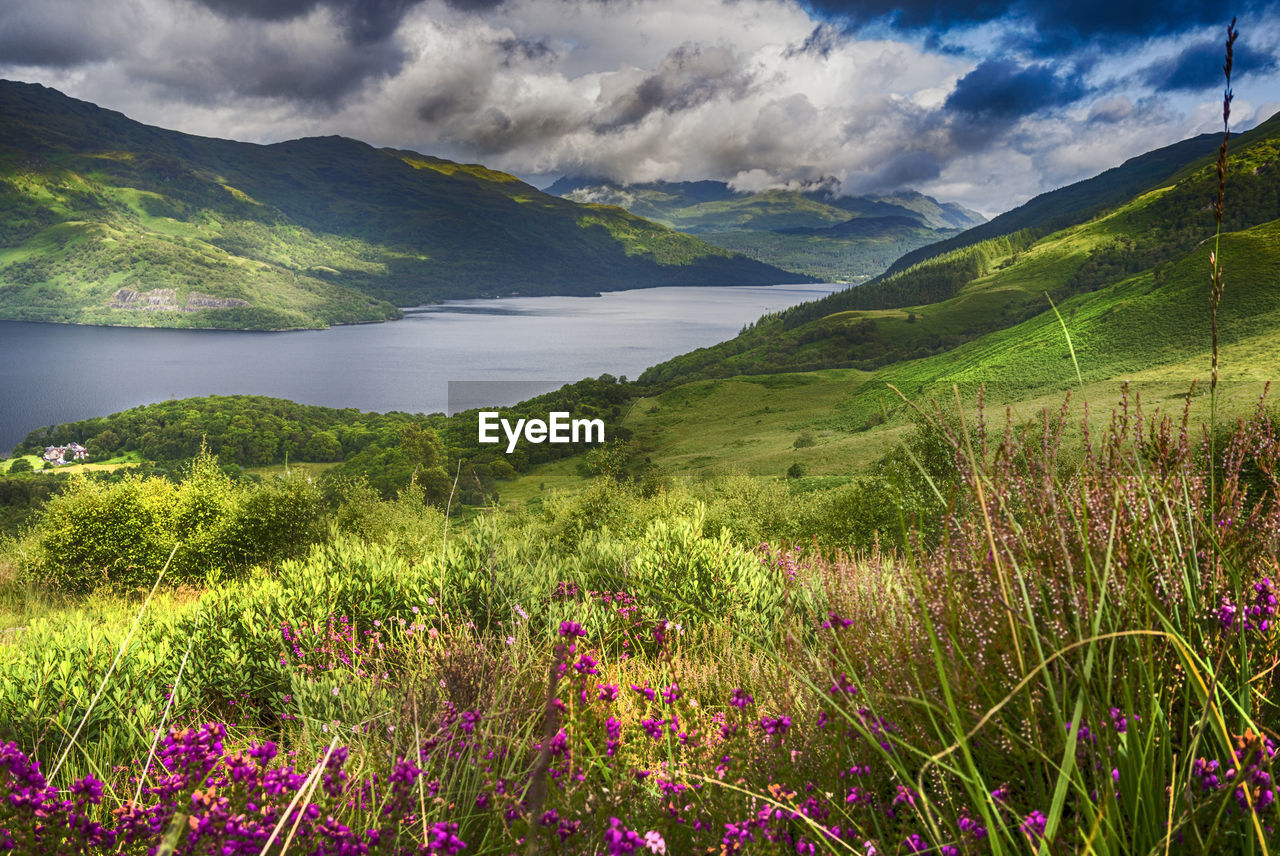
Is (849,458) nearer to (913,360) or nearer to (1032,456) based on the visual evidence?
(1032,456)

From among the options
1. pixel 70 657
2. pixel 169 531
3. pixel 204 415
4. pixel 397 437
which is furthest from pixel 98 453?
pixel 70 657

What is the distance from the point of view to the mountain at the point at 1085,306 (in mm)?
98812

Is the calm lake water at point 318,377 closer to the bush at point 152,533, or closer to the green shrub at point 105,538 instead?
the bush at point 152,533

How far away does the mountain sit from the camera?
98812 millimetres

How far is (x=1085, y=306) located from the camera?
126m

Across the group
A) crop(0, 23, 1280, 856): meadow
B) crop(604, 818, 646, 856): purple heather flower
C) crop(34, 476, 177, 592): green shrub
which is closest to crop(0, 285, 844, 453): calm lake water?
crop(34, 476, 177, 592): green shrub

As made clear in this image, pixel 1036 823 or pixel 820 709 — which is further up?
pixel 1036 823

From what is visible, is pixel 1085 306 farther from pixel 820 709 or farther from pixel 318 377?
pixel 318 377

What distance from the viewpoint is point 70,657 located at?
5691 mm

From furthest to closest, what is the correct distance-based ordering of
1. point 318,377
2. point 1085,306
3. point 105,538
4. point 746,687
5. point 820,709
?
point 318,377, point 1085,306, point 105,538, point 746,687, point 820,709

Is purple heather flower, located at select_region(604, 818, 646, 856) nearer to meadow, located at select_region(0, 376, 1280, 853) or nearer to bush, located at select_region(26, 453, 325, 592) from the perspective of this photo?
meadow, located at select_region(0, 376, 1280, 853)

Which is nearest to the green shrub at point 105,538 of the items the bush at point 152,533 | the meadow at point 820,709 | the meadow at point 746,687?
the bush at point 152,533

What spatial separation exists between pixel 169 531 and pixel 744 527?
986 inches

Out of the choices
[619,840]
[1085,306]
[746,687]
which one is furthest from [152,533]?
[1085,306]
